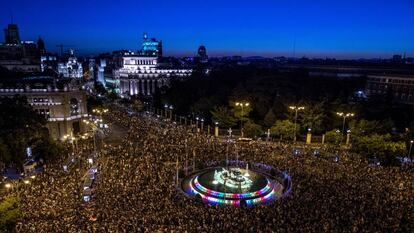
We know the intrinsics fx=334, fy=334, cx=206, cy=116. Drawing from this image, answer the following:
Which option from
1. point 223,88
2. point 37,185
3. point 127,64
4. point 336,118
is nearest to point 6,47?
point 127,64

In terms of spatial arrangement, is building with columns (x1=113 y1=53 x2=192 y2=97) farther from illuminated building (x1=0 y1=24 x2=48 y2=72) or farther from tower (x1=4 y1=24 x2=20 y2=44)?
tower (x1=4 y1=24 x2=20 y2=44)

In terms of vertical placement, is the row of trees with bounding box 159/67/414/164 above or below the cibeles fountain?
above

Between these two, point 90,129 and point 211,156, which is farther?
point 90,129

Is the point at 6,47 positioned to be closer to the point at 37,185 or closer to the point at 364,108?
the point at 37,185

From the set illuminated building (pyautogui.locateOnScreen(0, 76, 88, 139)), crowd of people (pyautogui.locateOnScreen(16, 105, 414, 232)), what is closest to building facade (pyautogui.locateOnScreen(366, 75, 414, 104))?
crowd of people (pyautogui.locateOnScreen(16, 105, 414, 232))

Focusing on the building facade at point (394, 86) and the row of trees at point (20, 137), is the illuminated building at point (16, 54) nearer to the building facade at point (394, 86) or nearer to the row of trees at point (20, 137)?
the row of trees at point (20, 137)

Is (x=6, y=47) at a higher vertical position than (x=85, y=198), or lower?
higher

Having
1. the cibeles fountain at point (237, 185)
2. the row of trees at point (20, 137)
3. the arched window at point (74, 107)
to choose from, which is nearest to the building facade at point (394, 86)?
A: the cibeles fountain at point (237, 185)
